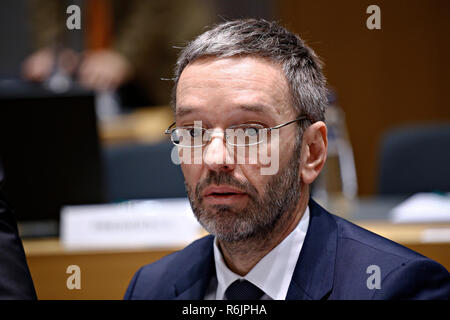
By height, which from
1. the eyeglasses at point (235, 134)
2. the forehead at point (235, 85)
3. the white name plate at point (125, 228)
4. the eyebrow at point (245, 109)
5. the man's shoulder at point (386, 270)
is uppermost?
the forehead at point (235, 85)

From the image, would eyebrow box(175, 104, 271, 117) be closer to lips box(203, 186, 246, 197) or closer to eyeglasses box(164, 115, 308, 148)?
eyeglasses box(164, 115, 308, 148)

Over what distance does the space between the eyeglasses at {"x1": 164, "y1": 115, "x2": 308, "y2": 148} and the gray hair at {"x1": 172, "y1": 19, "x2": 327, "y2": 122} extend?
0.05m

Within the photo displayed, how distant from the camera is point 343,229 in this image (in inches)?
47.9

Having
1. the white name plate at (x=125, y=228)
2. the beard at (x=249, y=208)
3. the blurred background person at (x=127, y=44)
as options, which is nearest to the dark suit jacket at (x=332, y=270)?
the beard at (x=249, y=208)

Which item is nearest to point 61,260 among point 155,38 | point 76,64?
point 76,64

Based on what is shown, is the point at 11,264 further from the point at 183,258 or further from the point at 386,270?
the point at 386,270

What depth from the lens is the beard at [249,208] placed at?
1.12m

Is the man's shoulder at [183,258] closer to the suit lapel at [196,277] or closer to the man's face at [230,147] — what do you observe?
the suit lapel at [196,277]

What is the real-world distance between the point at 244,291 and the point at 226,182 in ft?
0.81

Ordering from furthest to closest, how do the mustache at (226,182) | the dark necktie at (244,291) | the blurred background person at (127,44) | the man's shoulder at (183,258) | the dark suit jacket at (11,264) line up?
the blurred background person at (127,44), the man's shoulder at (183,258), the dark necktie at (244,291), the mustache at (226,182), the dark suit jacket at (11,264)

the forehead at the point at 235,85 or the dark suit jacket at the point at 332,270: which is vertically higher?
the forehead at the point at 235,85

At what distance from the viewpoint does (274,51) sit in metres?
1.13
